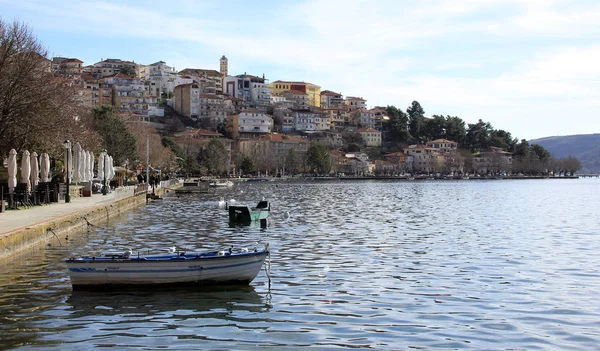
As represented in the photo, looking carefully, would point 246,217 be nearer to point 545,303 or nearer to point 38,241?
point 38,241

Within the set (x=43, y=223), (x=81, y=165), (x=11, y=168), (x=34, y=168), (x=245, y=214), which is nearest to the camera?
(x=43, y=223)

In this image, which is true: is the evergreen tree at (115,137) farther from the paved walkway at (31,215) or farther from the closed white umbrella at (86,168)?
the paved walkway at (31,215)

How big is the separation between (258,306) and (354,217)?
31.3 m

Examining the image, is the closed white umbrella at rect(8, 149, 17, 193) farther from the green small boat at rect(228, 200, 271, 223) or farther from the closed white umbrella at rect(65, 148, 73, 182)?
the green small boat at rect(228, 200, 271, 223)

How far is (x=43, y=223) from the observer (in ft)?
86.0

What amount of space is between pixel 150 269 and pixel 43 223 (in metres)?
10.6

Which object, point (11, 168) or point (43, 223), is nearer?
point (43, 223)

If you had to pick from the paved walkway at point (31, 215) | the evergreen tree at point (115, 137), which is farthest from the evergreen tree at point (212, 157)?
the paved walkway at point (31, 215)

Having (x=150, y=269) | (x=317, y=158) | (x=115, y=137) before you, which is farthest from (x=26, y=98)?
(x=317, y=158)

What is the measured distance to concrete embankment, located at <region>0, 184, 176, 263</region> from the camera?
71.8 feet

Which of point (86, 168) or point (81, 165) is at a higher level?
point (81, 165)

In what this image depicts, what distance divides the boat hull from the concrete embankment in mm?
4622

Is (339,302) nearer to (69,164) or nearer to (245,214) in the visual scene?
(245,214)

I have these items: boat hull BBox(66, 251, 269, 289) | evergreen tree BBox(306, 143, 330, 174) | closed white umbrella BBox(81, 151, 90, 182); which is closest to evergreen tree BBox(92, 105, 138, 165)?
closed white umbrella BBox(81, 151, 90, 182)
